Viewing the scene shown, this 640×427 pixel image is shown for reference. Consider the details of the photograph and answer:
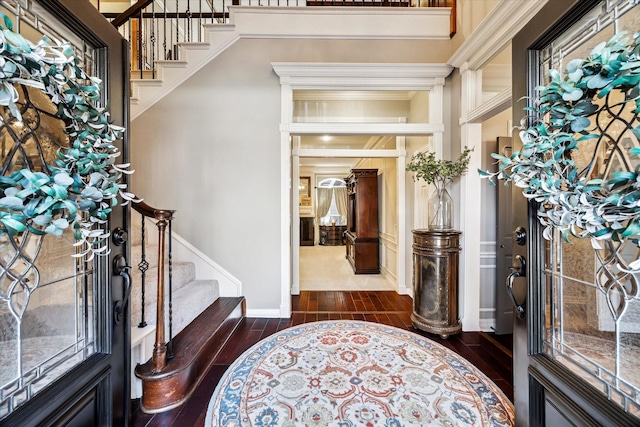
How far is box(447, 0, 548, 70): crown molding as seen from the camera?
1.75 meters

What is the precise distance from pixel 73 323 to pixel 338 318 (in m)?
2.27

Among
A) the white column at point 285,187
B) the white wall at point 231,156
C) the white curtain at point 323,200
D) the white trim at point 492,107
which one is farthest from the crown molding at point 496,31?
the white curtain at point 323,200

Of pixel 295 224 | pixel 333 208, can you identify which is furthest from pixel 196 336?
pixel 333 208

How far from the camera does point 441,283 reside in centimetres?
236

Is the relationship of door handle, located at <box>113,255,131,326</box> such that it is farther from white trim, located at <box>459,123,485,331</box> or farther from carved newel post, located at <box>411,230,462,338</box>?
white trim, located at <box>459,123,485,331</box>

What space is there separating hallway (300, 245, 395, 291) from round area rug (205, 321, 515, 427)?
5.71ft

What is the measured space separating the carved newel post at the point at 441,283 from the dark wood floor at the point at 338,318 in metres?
0.12

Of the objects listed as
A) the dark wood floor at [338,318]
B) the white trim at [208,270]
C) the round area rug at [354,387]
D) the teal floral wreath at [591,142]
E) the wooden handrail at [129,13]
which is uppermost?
the wooden handrail at [129,13]

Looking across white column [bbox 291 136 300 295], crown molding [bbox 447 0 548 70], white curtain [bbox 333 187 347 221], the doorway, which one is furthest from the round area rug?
white curtain [bbox 333 187 347 221]

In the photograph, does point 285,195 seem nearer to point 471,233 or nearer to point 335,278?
point 471,233

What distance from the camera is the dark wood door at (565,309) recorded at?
83cm

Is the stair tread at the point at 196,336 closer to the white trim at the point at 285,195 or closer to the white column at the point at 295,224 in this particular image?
the white trim at the point at 285,195

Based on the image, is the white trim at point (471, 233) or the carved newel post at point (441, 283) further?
the white trim at point (471, 233)

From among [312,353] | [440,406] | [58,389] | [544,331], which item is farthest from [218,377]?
[544,331]
